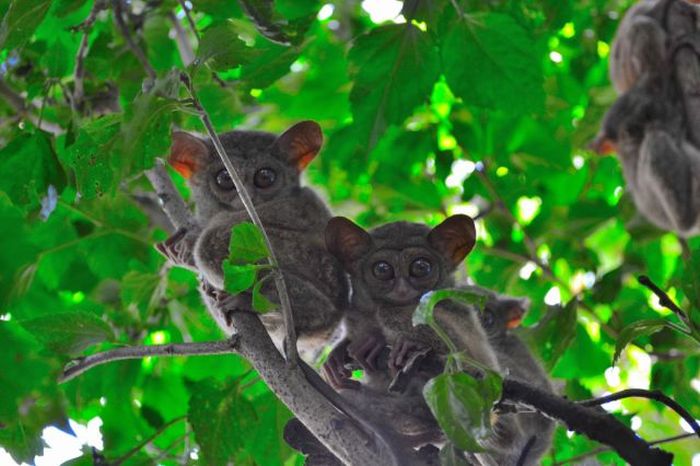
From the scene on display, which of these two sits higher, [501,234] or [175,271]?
[175,271]

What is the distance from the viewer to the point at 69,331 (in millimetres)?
2643

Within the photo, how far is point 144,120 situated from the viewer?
6.04 ft

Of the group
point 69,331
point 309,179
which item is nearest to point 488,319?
point 309,179

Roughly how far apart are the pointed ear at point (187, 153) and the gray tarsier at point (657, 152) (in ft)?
4.09

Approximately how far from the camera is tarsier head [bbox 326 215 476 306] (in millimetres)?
2574

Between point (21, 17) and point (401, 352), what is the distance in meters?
1.21

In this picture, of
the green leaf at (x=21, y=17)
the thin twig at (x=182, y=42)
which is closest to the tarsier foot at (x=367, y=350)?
the green leaf at (x=21, y=17)

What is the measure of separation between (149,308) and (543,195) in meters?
2.81

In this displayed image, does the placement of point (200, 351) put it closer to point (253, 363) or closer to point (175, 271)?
point (253, 363)

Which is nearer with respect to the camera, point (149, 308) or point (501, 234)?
point (149, 308)

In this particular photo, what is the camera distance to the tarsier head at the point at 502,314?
3.68 m

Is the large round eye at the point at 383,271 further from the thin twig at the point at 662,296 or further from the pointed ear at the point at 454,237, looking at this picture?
the thin twig at the point at 662,296

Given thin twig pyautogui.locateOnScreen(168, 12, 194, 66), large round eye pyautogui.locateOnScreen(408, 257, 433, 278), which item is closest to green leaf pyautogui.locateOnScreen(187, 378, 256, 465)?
large round eye pyautogui.locateOnScreen(408, 257, 433, 278)

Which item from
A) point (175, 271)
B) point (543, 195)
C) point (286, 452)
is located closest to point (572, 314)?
point (286, 452)
